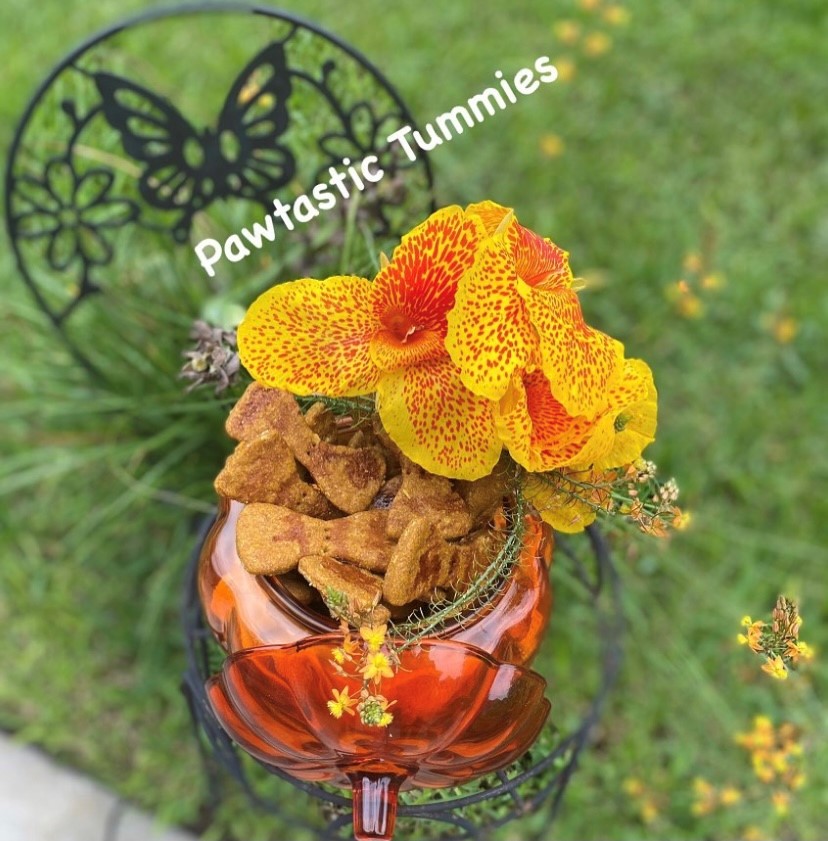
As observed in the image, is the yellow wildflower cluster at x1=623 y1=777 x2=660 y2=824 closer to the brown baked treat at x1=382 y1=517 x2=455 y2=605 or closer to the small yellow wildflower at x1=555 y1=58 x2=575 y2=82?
the brown baked treat at x1=382 y1=517 x2=455 y2=605

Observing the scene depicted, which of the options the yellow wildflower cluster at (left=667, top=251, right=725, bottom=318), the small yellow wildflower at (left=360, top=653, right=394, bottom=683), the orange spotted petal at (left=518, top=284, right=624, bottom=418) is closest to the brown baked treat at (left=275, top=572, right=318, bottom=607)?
the small yellow wildflower at (left=360, top=653, right=394, bottom=683)

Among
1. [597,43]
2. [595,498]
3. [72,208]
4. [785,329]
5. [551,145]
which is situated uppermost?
[72,208]

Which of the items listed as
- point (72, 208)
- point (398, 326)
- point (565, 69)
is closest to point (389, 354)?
point (398, 326)

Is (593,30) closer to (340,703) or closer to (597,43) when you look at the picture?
(597,43)

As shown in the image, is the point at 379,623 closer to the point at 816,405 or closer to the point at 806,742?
the point at 806,742

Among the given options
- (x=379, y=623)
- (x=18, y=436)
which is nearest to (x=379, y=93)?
(x=379, y=623)

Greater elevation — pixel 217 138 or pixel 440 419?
pixel 217 138

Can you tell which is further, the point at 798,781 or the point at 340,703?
the point at 798,781
